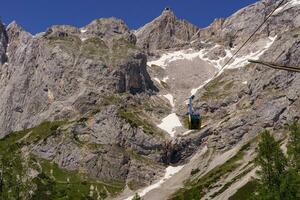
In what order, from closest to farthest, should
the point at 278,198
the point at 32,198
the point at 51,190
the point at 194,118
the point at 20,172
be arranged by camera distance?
the point at 194,118 < the point at 278,198 < the point at 20,172 < the point at 32,198 < the point at 51,190

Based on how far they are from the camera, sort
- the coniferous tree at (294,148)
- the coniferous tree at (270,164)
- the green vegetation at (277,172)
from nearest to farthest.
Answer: the green vegetation at (277,172) → the coniferous tree at (270,164) → the coniferous tree at (294,148)

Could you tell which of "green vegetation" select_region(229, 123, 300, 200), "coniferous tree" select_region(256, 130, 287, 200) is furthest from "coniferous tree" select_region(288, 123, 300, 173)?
"coniferous tree" select_region(256, 130, 287, 200)

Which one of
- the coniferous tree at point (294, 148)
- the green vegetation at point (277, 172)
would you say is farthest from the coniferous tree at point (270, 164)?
the coniferous tree at point (294, 148)

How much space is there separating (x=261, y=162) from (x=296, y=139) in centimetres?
767

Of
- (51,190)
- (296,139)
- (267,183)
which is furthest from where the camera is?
(51,190)

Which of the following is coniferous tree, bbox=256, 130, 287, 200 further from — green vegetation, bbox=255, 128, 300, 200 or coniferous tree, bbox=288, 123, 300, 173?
coniferous tree, bbox=288, 123, 300, 173

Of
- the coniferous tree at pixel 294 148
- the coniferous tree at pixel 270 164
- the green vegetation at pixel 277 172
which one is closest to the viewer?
the green vegetation at pixel 277 172

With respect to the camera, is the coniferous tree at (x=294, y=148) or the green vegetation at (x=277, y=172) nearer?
the green vegetation at (x=277, y=172)

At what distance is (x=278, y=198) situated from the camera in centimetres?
6000

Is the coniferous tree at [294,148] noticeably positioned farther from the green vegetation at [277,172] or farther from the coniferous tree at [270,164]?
the coniferous tree at [270,164]

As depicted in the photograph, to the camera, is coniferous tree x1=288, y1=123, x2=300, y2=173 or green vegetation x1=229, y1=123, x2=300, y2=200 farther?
coniferous tree x1=288, y1=123, x2=300, y2=173

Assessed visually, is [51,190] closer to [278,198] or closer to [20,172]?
[20,172]

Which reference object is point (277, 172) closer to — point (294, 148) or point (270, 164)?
point (270, 164)

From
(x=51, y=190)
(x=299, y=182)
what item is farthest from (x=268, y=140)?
(x=51, y=190)
